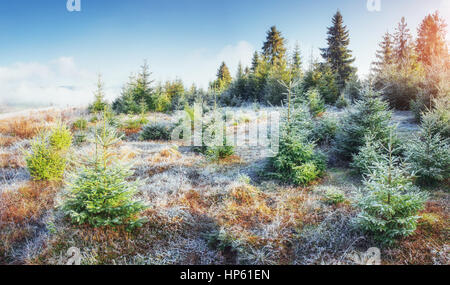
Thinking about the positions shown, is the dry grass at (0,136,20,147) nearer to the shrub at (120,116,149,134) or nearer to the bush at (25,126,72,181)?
the shrub at (120,116,149,134)

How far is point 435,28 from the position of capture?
28266mm

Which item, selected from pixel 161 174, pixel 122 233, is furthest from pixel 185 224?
pixel 161 174

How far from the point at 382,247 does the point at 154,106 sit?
20187 millimetres

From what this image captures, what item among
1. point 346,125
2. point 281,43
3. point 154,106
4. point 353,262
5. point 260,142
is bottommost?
point 353,262

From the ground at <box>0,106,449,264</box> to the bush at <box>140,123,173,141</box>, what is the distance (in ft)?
19.2

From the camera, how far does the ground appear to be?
374cm

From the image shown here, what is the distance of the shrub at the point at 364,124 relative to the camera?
24.2 feet

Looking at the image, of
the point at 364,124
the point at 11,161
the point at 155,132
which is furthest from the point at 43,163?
the point at 364,124

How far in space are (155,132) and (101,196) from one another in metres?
8.89
